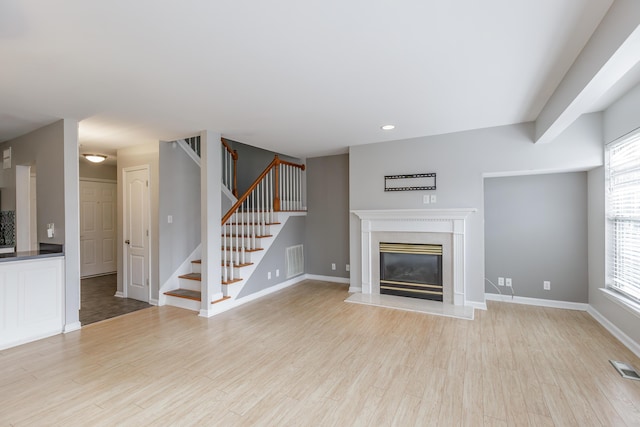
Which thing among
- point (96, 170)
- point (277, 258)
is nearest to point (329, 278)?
point (277, 258)

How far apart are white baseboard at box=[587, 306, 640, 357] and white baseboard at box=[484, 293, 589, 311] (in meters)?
0.12

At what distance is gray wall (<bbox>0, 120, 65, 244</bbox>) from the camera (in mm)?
3543

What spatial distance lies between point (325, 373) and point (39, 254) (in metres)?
3.39

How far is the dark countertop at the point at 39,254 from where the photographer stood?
3132 millimetres

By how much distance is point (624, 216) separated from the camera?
10.3ft

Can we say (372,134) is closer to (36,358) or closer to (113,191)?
(36,358)

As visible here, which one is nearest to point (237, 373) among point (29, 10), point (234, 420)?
point (234, 420)

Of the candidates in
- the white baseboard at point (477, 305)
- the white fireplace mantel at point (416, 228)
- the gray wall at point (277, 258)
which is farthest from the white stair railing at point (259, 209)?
the white baseboard at point (477, 305)

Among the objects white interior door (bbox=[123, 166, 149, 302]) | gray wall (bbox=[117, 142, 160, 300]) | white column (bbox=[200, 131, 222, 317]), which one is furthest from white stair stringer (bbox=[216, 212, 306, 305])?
white interior door (bbox=[123, 166, 149, 302])

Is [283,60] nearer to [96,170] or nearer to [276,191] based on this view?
[276,191]

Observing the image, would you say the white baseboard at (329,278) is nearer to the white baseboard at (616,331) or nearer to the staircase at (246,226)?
the staircase at (246,226)

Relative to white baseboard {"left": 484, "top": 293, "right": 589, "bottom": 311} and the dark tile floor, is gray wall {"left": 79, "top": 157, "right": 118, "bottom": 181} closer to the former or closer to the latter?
the dark tile floor

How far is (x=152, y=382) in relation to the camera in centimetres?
242

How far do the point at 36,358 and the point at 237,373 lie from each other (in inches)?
78.9
